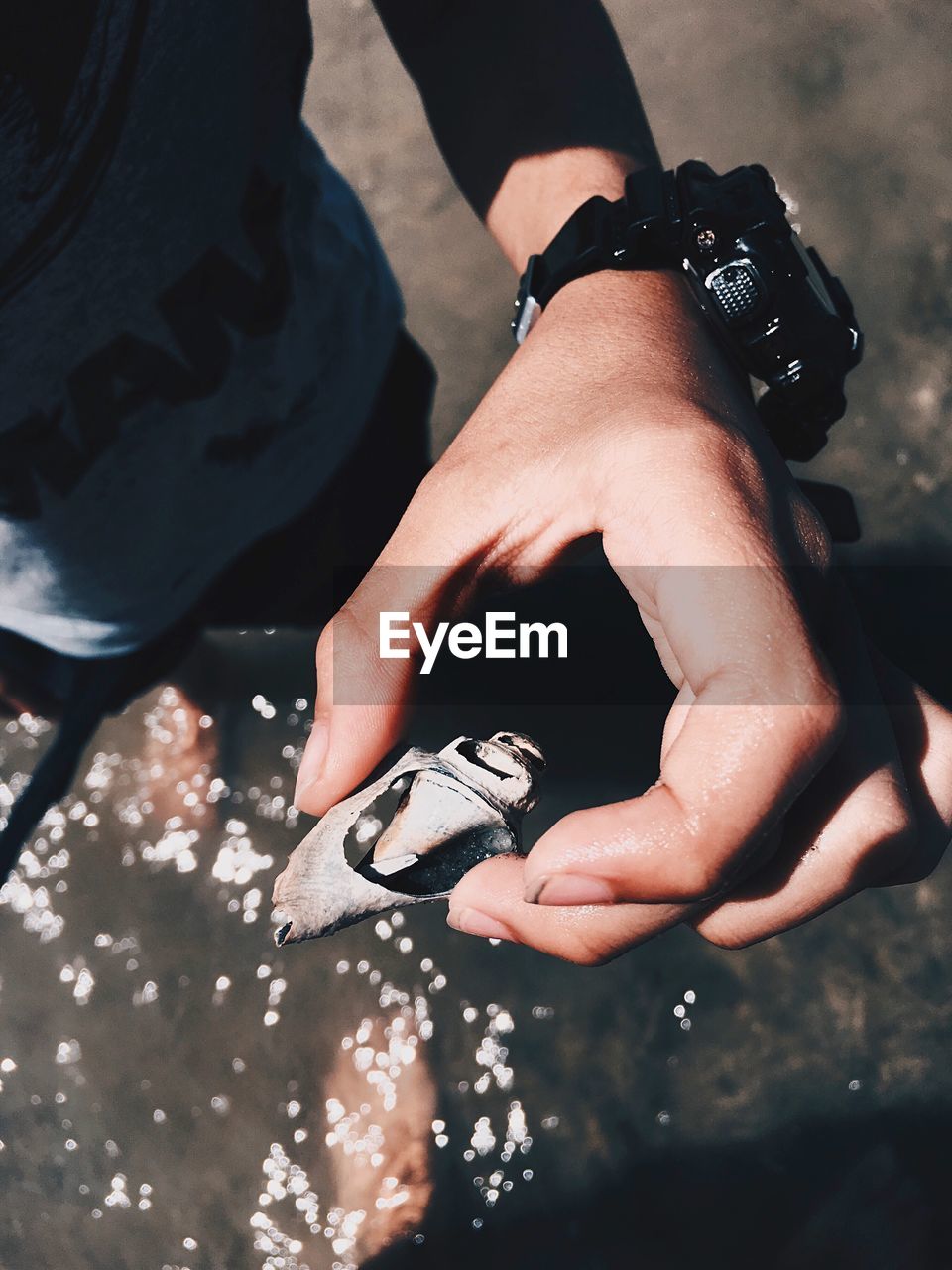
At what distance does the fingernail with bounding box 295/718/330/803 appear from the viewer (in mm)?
1230

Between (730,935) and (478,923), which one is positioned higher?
(478,923)

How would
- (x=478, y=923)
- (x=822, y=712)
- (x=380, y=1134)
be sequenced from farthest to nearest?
(x=380, y=1134), (x=478, y=923), (x=822, y=712)

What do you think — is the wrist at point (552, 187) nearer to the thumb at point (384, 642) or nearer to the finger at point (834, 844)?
the thumb at point (384, 642)

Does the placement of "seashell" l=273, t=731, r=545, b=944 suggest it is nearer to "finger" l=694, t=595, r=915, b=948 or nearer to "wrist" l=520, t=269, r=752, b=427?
"finger" l=694, t=595, r=915, b=948

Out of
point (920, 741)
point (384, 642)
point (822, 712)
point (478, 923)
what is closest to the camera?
point (822, 712)

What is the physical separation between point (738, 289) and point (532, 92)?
0.48 meters

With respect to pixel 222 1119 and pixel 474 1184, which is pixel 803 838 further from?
pixel 222 1119

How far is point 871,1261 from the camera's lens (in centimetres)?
Answer: 191

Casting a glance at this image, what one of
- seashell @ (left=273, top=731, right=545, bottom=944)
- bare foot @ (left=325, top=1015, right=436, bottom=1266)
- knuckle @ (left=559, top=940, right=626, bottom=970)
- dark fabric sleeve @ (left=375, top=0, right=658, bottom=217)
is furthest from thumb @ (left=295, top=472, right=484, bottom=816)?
bare foot @ (left=325, top=1015, right=436, bottom=1266)

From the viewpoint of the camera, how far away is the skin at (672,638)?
1006 millimetres

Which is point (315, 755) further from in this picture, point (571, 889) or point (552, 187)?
point (552, 187)

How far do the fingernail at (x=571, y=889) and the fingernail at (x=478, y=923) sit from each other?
0.72 ft

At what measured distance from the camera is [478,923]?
1.29 metres

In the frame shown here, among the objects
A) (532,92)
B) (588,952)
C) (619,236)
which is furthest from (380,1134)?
(532,92)
